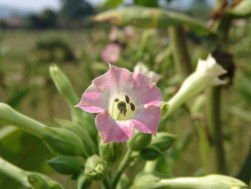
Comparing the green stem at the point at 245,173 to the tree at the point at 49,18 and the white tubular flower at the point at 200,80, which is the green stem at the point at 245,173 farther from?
the tree at the point at 49,18

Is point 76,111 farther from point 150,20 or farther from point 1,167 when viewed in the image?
point 150,20

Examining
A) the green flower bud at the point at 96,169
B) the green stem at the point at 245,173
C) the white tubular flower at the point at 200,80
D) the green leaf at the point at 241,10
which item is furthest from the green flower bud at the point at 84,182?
the green leaf at the point at 241,10

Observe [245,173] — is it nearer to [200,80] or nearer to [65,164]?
[200,80]

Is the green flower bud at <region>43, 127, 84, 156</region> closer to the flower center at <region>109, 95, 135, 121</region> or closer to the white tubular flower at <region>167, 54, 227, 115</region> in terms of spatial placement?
the flower center at <region>109, 95, 135, 121</region>

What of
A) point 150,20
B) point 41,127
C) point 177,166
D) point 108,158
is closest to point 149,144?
point 108,158

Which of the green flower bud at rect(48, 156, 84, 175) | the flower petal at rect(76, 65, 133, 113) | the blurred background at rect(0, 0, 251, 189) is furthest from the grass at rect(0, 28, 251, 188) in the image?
the flower petal at rect(76, 65, 133, 113)

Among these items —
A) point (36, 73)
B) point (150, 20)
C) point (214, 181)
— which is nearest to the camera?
point (214, 181)
